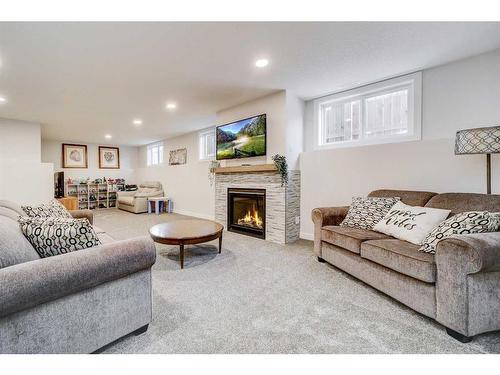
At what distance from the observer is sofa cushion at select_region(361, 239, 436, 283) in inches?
64.1

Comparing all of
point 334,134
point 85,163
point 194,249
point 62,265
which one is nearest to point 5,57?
point 62,265

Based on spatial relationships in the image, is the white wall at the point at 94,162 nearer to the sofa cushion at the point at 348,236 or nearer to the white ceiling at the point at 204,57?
the white ceiling at the point at 204,57

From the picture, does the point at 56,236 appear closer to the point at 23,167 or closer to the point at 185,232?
the point at 185,232

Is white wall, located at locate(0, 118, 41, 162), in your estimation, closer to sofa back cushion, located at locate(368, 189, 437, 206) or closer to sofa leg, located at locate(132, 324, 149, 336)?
sofa leg, located at locate(132, 324, 149, 336)

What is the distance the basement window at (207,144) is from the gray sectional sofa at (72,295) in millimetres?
4719

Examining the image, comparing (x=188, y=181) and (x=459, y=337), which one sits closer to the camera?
(x=459, y=337)

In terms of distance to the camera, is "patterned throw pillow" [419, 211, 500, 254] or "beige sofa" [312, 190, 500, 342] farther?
Result: "patterned throw pillow" [419, 211, 500, 254]

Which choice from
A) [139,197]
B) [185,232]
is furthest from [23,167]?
[185,232]

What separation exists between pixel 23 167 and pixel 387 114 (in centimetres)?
656

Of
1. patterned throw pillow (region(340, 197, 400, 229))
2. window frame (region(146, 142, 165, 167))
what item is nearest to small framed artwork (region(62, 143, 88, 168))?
window frame (region(146, 142, 165, 167))

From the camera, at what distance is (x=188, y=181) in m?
6.62

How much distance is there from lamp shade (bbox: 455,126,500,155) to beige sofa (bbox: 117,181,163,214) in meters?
7.10

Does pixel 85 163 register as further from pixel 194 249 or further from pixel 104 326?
pixel 104 326
